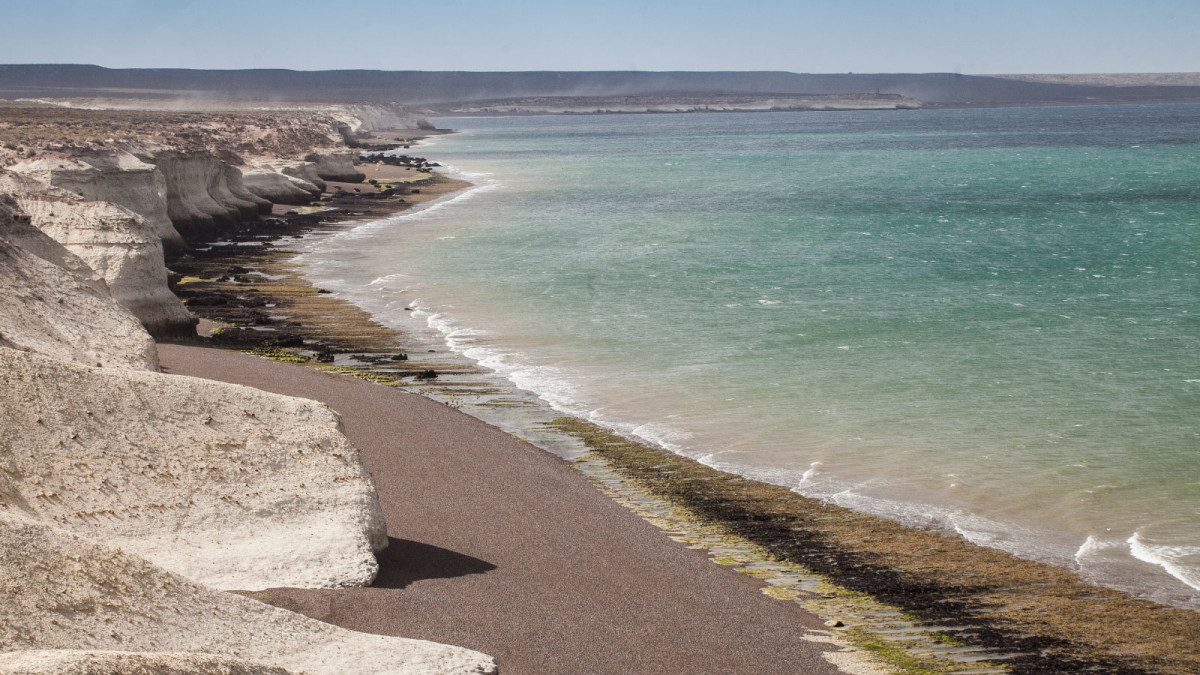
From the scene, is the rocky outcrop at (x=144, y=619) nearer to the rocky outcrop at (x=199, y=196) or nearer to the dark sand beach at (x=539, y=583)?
the dark sand beach at (x=539, y=583)

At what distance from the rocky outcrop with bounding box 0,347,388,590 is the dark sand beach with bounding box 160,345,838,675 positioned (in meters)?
0.52

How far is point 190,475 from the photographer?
33.1 ft

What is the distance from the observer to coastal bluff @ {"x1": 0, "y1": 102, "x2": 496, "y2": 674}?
6492 mm

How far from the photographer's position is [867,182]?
247 feet

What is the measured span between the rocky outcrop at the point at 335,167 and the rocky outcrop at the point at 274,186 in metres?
10.2

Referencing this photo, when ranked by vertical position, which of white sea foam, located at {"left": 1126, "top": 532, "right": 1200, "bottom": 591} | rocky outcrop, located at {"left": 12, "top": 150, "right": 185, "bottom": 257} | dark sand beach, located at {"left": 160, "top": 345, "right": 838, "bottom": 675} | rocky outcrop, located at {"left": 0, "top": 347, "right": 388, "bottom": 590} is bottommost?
white sea foam, located at {"left": 1126, "top": 532, "right": 1200, "bottom": 591}

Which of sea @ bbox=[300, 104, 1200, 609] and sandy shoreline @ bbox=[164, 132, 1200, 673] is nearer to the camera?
sandy shoreline @ bbox=[164, 132, 1200, 673]

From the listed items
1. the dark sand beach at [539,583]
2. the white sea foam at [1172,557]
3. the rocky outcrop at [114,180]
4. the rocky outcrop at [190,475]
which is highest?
the rocky outcrop at [114,180]

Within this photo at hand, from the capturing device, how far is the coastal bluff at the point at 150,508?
6.49 metres

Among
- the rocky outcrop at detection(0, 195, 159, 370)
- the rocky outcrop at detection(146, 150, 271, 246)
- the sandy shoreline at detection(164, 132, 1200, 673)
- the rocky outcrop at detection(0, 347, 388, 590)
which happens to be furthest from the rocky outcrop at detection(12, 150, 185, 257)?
the rocky outcrop at detection(0, 347, 388, 590)

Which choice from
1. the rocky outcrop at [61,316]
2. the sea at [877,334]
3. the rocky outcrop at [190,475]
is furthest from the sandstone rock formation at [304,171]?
the rocky outcrop at [190,475]

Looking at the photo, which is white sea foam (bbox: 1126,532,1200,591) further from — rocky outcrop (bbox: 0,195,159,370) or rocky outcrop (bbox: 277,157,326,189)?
rocky outcrop (bbox: 277,157,326,189)

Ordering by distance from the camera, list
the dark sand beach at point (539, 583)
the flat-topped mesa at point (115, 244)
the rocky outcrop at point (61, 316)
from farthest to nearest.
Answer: the flat-topped mesa at point (115, 244)
the rocky outcrop at point (61, 316)
the dark sand beach at point (539, 583)

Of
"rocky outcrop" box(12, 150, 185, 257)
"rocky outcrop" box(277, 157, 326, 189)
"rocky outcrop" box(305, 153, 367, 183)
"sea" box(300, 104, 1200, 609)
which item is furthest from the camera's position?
"rocky outcrop" box(305, 153, 367, 183)
